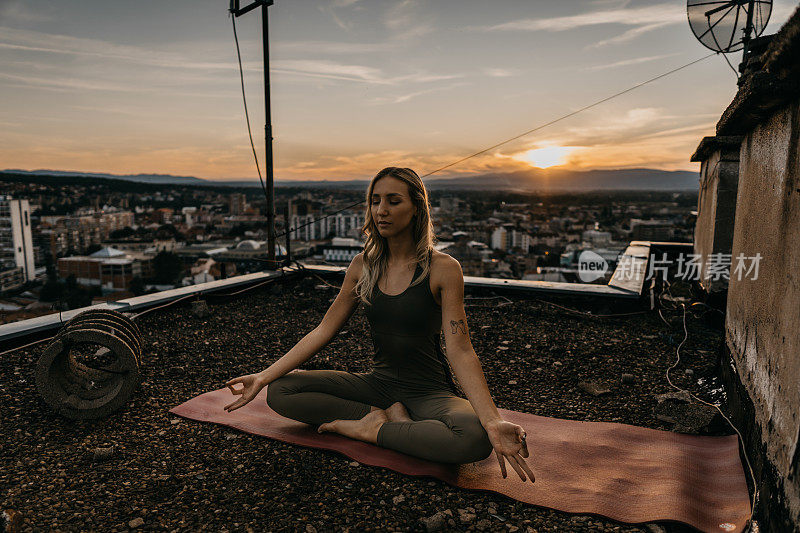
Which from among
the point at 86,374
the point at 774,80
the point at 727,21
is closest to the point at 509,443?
the point at 774,80

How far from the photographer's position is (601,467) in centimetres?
234

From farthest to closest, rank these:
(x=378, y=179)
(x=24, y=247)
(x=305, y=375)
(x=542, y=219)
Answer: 1. (x=542, y=219)
2. (x=24, y=247)
3. (x=305, y=375)
4. (x=378, y=179)

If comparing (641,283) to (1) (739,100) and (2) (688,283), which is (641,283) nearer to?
(2) (688,283)

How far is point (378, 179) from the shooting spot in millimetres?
2463

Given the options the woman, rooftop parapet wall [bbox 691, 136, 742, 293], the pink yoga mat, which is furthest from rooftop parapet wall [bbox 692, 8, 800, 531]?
rooftop parapet wall [bbox 691, 136, 742, 293]

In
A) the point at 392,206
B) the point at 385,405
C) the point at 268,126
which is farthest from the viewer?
the point at 268,126

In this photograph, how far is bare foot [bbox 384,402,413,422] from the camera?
2.49 m

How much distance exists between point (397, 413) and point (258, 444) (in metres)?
0.73

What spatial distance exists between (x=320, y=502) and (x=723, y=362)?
2910 mm

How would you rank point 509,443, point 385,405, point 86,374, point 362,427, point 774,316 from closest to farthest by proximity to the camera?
point 509,443
point 774,316
point 362,427
point 385,405
point 86,374

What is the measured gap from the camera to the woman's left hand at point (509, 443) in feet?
6.16

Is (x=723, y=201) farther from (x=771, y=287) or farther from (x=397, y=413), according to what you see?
(x=397, y=413)

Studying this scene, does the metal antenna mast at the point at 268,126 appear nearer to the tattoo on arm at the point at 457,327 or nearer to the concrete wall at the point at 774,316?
the tattoo on arm at the point at 457,327

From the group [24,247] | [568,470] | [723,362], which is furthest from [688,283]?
[24,247]
